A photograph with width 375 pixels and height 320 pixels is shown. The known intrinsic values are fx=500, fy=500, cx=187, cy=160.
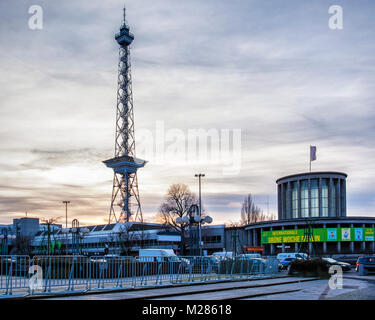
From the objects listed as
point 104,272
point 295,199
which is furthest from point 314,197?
point 104,272

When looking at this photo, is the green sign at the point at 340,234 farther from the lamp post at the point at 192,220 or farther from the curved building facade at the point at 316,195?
the lamp post at the point at 192,220

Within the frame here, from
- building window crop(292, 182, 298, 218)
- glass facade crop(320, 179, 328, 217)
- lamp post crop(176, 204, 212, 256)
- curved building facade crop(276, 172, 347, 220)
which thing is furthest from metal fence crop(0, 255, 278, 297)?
building window crop(292, 182, 298, 218)

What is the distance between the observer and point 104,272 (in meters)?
25.6

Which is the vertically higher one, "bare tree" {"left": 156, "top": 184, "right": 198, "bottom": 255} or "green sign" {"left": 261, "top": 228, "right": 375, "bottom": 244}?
"bare tree" {"left": 156, "top": 184, "right": 198, "bottom": 255}

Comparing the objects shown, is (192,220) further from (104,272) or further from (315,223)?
(315,223)

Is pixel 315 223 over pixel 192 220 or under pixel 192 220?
under

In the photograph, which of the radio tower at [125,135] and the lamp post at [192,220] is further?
the radio tower at [125,135]

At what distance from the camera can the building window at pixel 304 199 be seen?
117500mm

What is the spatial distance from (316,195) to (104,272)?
97284 millimetres

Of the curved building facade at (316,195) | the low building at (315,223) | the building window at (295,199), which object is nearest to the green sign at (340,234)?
the low building at (315,223)

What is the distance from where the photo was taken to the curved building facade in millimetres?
115688

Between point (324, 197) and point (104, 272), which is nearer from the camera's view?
point (104, 272)

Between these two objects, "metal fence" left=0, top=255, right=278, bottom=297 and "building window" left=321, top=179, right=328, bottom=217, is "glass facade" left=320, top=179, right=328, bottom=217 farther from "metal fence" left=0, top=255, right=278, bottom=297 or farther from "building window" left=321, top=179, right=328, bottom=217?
"metal fence" left=0, top=255, right=278, bottom=297

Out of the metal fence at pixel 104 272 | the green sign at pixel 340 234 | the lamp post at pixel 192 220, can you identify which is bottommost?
the green sign at pixel 340 234
